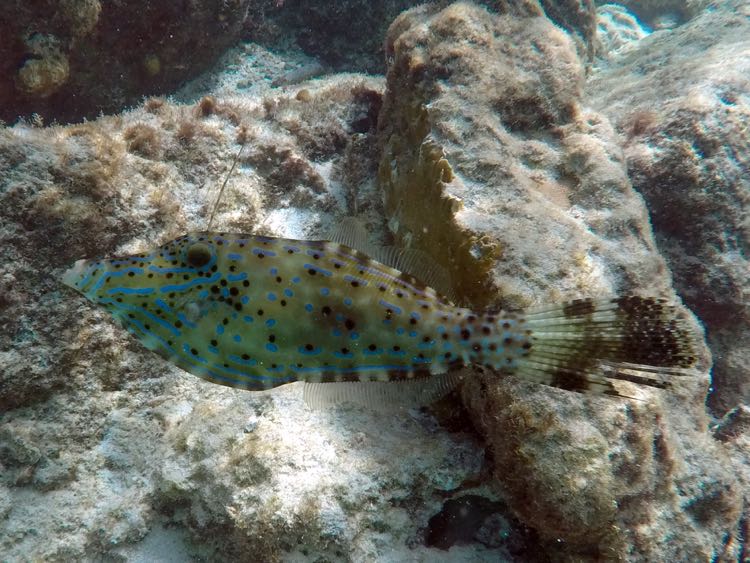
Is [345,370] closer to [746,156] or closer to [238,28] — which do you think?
[746,156]

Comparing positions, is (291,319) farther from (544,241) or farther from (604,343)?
(544,241)

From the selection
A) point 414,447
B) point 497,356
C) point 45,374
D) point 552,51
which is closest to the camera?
point 497,356

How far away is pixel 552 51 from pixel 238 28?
267 inches

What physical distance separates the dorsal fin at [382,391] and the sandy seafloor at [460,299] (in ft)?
1.65

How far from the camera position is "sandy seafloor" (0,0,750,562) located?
2971 millimetres

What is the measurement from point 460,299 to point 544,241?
789 millimetres

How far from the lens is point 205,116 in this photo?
5.28 metres

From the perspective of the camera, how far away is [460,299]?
3277 mm

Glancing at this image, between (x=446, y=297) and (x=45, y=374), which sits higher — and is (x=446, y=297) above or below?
above

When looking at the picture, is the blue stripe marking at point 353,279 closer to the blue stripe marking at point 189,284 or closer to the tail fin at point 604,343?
the blue stripe marking at point 189,284

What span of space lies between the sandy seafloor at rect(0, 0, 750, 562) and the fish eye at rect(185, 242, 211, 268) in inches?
60.4

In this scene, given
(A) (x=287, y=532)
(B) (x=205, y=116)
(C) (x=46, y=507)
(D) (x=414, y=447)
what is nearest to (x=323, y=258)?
(D) (x=414, y=447)

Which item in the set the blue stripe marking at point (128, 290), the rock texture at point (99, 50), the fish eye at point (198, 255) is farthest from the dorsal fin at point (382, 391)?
the rock texture at point (99, 50)

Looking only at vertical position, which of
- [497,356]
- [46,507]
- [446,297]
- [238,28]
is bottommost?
[46,507]
